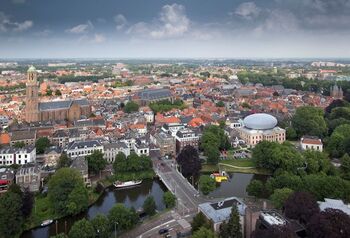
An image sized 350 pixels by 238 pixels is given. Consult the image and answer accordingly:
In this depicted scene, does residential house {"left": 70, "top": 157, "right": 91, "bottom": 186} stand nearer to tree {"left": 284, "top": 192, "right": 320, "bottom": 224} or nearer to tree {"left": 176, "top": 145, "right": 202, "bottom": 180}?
tree {"left": 176, "top": 145, "right": 202, "bottom": 180}

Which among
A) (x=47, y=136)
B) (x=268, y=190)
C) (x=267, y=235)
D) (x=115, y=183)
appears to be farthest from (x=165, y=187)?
(x=47, y=136)

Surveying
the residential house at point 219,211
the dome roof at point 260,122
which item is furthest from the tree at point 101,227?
the dome roof at point 260,122

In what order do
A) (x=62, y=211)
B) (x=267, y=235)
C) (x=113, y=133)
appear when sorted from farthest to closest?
(x=113, y=133) → (x=62, y=211) → (x=267, y=235)

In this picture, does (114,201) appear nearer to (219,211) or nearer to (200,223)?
(200,223)

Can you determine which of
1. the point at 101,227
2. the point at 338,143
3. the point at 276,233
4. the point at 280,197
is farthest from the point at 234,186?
the point at 338,143

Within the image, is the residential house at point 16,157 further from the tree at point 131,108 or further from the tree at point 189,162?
the tree at point 131,108

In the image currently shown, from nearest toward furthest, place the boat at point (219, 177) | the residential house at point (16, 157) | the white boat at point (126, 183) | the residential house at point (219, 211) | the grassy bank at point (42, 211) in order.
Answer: the residential house at point (219, 211) < the grassy bank at point (42, 211) < the white boat at point (126, 183) < the boat at point (219, 177) < the residential house at point (16, 157)

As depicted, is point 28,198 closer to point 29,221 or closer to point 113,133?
point 29,221
